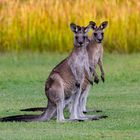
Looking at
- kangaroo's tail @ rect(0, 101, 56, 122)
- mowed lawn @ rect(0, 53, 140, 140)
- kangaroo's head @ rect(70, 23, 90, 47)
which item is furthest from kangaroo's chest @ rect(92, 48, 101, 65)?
kangaroo's tail @ rect(0, 101, 56, 122)

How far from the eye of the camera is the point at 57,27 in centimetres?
1856

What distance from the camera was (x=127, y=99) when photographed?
12.3m

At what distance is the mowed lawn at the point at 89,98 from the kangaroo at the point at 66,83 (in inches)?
6.8

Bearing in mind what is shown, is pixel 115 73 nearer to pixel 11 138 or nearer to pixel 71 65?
pixel 71 65

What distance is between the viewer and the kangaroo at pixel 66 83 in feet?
32.4

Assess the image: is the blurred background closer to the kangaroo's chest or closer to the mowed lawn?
the mowed lawn

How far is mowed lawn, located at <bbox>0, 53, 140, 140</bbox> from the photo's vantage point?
29.3 feet

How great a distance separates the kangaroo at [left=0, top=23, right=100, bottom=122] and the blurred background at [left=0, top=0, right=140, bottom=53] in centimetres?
806

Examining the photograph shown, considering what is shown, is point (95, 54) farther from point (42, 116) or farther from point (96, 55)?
point (42, 116)

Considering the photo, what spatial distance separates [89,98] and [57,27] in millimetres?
6243

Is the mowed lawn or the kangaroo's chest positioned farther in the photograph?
the kangaroo's chest

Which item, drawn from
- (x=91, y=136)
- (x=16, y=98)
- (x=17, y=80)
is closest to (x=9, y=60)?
(x=17, y=80)

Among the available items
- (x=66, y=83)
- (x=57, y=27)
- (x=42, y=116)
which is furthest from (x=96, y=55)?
(x=57, y=27)

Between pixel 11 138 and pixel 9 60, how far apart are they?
29.7 feet
